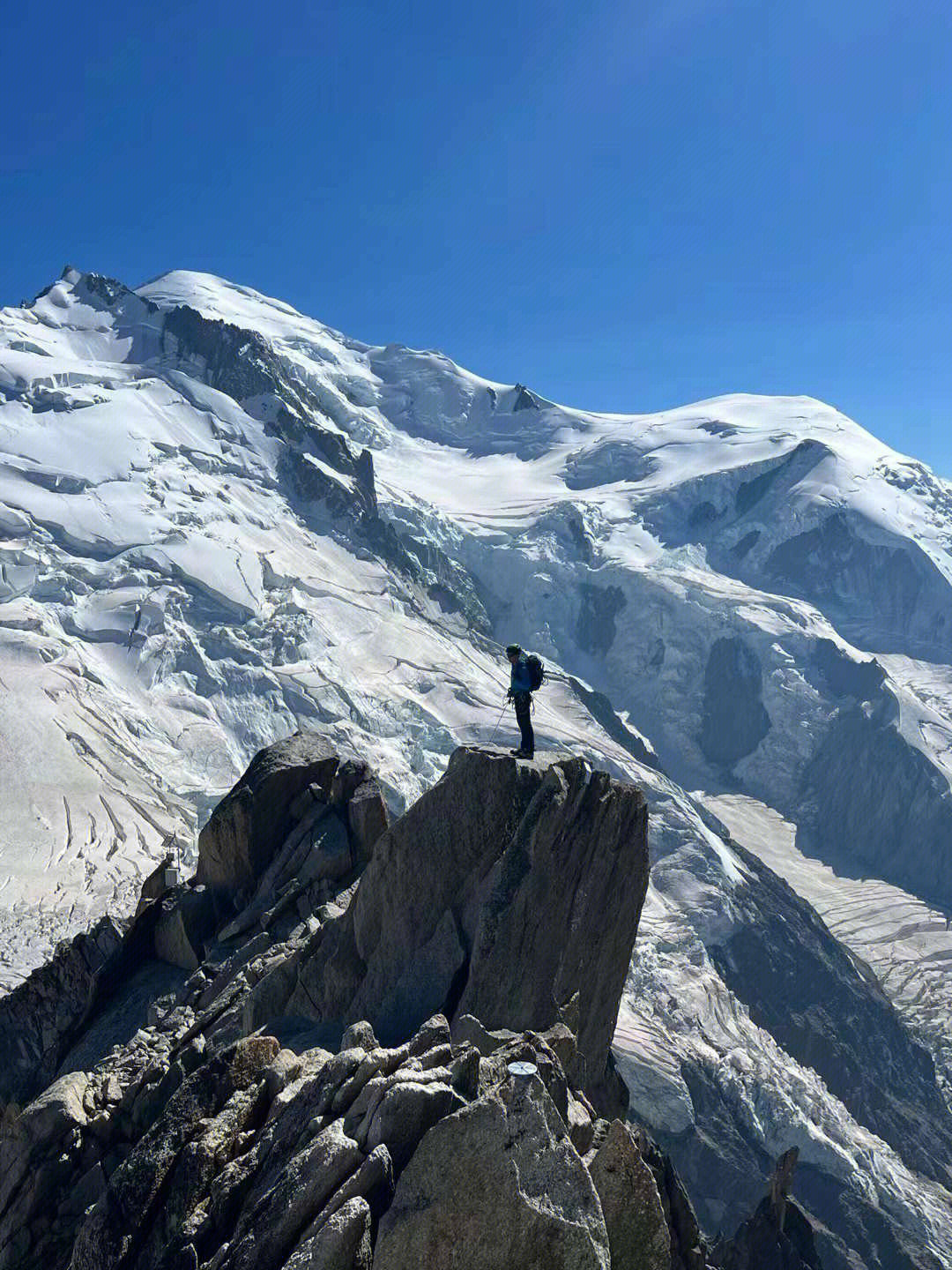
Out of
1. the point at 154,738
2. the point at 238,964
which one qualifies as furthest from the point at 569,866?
the point at 154,738

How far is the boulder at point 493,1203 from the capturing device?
41.4ft

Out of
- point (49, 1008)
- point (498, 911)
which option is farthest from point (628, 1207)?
point (49, 1008)

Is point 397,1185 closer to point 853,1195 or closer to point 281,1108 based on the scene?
point 281,1108

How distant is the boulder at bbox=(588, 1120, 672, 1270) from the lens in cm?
1473

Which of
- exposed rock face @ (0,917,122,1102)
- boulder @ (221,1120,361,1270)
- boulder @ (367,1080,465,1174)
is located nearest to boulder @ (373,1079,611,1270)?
boulder @ (367,1080,465,1174)

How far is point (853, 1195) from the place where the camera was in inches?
5007

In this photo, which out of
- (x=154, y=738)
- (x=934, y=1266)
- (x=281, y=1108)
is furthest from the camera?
(x=154, y=738)

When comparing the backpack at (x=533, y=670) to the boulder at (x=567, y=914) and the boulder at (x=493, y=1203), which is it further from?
the boulder at (x=493, y=1203)

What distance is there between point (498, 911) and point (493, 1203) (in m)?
10.2

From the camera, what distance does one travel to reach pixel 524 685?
2658 cm

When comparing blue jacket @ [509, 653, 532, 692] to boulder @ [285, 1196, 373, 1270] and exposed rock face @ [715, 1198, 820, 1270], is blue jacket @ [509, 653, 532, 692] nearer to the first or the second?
boulder @ [285, 1196, 373, 1270]

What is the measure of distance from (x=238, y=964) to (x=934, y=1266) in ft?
384

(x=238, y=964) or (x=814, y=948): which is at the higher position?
(x=238, y=964)

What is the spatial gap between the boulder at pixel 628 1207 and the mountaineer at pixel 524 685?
37.4 ft
